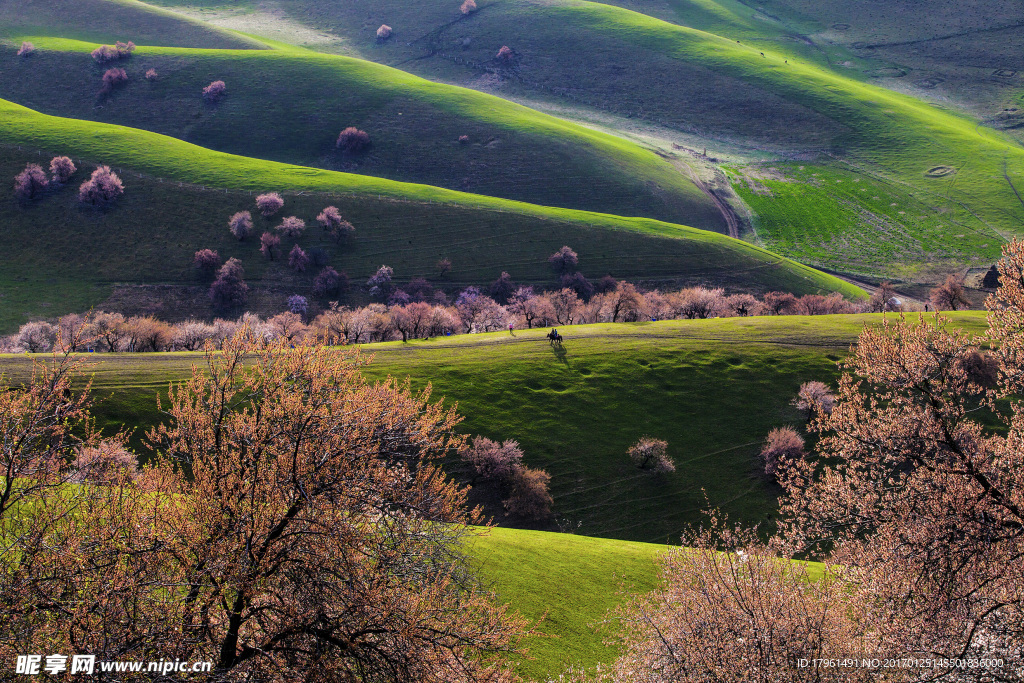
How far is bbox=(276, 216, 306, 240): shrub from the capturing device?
309ft

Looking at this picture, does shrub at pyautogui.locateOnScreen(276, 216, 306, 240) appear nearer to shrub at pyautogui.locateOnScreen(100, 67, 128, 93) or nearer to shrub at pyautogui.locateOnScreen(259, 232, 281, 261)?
shrub at pyautogui.locateOnScreen(259, 232, 281, 261)

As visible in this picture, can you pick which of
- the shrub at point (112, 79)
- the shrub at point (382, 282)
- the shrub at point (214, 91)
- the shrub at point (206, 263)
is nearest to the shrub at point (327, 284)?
the shrub at point (382, 282)

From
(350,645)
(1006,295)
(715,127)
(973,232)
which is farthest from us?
(715,127)

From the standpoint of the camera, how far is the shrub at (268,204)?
3824 inches

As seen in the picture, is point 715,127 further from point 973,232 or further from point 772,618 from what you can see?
point 772,618

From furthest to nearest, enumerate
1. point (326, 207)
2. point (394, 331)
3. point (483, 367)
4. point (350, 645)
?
point (326, 207) → point (394, 331) → point (483, 367) → point (350, 645)

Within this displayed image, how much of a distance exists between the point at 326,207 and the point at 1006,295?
3792 inches

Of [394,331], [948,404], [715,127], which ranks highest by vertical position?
[715,127]

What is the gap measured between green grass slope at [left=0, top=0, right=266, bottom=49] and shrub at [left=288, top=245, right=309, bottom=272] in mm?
112491

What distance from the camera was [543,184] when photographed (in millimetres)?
124062

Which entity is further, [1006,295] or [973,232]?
[973,232]

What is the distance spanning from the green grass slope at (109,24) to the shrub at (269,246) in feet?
357

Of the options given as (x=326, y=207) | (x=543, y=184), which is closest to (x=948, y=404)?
(x=326, y=207)

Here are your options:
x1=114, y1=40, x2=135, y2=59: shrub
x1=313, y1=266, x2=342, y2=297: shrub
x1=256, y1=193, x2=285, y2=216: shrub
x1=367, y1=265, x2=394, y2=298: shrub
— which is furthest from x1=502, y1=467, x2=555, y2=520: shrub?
x1=114, y1=40, x2=135, y2=59: shrub
